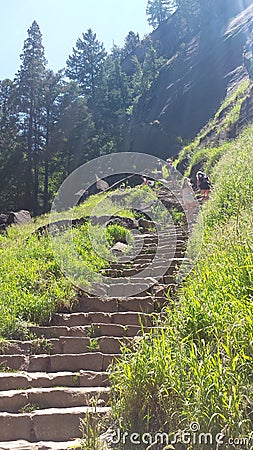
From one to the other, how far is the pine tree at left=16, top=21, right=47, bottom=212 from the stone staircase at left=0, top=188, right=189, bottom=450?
2833 centimetres

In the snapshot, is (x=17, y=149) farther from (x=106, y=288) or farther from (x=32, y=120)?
(x=106, y=288)

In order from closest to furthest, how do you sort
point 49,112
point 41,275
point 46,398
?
point 46,398, point 41,275, point 49,112

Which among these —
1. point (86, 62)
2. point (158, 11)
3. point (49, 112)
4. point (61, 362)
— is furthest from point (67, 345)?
point (158, 11)

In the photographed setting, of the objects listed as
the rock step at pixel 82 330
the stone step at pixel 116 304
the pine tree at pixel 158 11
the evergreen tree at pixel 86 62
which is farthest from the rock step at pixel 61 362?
the pine tree at pixel 158 11

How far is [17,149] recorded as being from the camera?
3566 cm

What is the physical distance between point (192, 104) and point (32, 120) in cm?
1397

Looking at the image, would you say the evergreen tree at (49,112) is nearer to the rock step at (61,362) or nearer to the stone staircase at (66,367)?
the stone staircase at (66,367)

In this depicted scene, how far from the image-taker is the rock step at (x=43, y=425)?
4.40 metres

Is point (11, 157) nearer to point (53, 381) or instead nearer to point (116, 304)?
point (116, 304)

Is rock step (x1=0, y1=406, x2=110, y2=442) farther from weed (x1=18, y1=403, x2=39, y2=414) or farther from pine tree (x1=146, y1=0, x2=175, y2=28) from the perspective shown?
pine tree (x1=146, y1=0, x2=175, y2=28)

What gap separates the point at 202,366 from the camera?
3420mm

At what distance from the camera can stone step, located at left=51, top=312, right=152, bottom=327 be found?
6.71 metres

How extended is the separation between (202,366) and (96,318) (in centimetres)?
367

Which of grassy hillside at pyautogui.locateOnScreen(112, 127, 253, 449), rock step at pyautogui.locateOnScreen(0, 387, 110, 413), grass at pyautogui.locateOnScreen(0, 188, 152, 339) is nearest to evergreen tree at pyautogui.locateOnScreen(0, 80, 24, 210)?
grass at pyautogui.locateOnScreen(0, 188, 152, 339)
